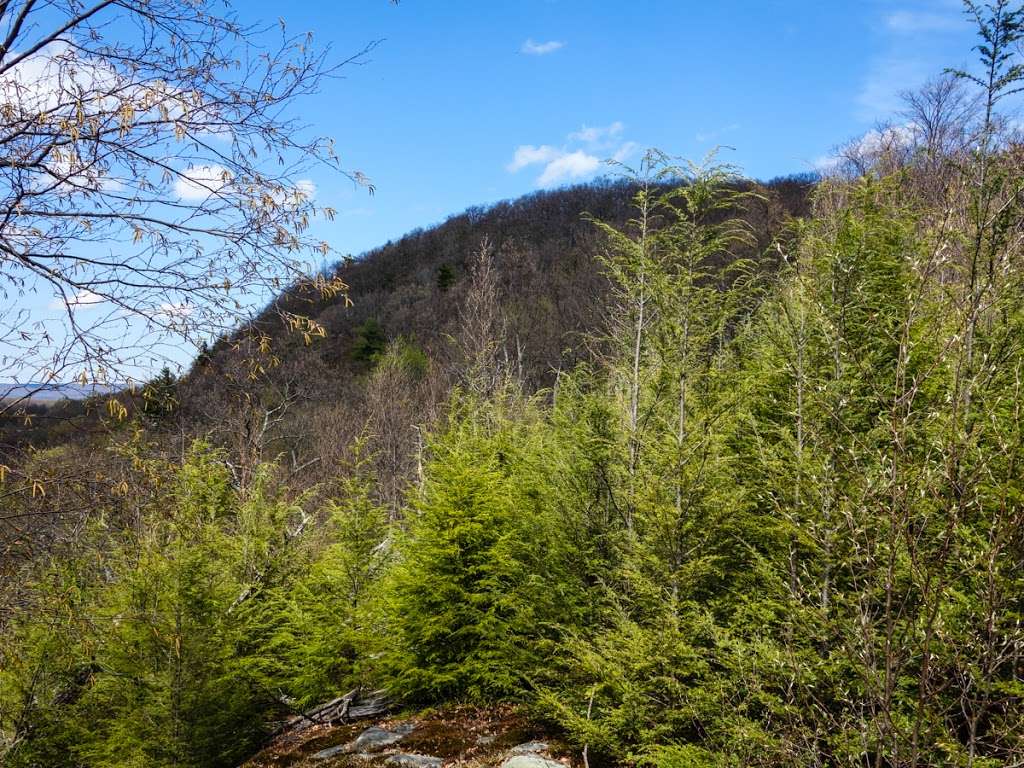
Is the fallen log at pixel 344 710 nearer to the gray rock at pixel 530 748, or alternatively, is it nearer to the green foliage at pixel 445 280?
the gray rock at pixel 530 748

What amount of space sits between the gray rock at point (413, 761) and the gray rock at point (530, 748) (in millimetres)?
823

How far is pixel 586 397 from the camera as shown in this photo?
7605mm

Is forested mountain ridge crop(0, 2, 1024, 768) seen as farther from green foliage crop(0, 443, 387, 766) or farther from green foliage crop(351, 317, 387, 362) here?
green foliage crop(351, 317, 387, 362)

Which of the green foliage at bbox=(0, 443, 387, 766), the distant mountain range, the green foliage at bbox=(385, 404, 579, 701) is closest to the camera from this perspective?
the distant mountain range

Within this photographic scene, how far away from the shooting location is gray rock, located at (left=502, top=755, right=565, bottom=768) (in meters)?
6.01

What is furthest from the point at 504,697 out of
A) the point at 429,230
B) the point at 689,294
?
the point at 429,230

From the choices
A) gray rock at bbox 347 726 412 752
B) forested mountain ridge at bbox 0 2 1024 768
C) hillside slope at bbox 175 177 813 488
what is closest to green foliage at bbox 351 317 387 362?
hillside slope at bbox 175 177 813 488

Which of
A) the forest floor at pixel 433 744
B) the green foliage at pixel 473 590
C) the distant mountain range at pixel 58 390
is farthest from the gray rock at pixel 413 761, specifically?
the distant mountain range at pixel 58 390

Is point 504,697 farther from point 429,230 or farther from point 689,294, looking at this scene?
point 429,230

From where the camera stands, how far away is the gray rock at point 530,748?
659cm

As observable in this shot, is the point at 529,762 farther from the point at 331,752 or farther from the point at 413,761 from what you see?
the point at 331,752

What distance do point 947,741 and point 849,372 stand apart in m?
3.69

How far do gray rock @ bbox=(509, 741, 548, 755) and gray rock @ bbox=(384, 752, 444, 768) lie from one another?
0.82m

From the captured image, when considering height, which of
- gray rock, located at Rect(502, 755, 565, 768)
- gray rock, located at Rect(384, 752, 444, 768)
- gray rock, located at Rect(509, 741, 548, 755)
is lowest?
gray rock, located at Rect(509, 741, 548, 755)
